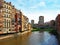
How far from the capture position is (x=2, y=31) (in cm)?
7112

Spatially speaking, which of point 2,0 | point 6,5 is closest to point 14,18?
point 6,5

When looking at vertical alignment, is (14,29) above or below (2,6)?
below

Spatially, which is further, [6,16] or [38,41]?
[6,16]

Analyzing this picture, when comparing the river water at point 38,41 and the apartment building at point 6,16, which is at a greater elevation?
the apartment building at point 6,16

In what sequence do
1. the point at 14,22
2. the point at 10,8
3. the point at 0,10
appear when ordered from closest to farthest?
1. the point at 0,10
2. the point at 10,8
3. the point at 14,22

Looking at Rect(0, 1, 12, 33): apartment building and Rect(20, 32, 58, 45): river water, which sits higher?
Rect(0, 1, 12, 33): apartment building

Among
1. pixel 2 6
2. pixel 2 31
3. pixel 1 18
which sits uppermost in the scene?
pixel 2 6

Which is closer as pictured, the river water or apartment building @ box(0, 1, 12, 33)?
the river water

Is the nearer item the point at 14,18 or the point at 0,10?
the point at 0,10

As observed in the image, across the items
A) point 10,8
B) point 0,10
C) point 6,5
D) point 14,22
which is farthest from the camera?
point 14,22

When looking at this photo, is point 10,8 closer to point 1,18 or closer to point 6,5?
point 6,5

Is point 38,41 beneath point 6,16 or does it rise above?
beneath

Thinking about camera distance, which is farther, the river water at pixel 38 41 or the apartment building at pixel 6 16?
the apartment building at pixel 6 16

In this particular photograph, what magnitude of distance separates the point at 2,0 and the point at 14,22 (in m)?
20.1
